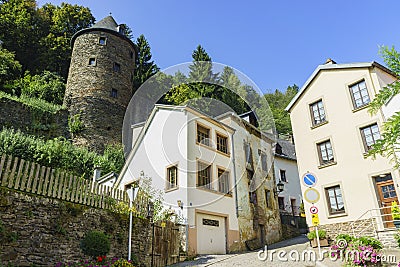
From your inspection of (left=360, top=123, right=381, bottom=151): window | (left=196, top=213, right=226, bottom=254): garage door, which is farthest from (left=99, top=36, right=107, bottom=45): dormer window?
(left=360, top=123, right=381, bottom=151): window

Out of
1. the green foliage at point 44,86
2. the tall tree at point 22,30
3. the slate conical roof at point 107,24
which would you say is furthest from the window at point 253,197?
the tall tree at point 22,30

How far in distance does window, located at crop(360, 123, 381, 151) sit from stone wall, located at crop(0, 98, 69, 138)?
20.8 meters

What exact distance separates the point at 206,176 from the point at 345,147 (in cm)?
685

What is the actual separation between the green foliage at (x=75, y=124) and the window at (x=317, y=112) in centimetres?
1766

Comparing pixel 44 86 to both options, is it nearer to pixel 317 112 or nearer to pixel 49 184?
pixel 49 184

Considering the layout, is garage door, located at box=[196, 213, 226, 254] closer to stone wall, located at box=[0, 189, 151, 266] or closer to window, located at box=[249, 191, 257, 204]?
window, located at box=[249, 191, 257, 204]

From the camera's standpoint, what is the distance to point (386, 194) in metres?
12.9

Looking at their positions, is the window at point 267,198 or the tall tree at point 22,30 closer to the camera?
the window at point 267,198

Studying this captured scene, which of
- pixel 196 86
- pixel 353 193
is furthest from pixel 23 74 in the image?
pixel 353 193

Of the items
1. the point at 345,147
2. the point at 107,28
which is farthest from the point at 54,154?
the point at 345,147

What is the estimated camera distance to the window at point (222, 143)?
17097mm

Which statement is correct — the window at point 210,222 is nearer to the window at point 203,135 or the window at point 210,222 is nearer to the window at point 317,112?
the window at point 203,135

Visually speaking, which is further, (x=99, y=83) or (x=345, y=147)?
(x=99, y=83)

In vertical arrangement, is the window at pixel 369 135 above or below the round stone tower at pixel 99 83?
below
